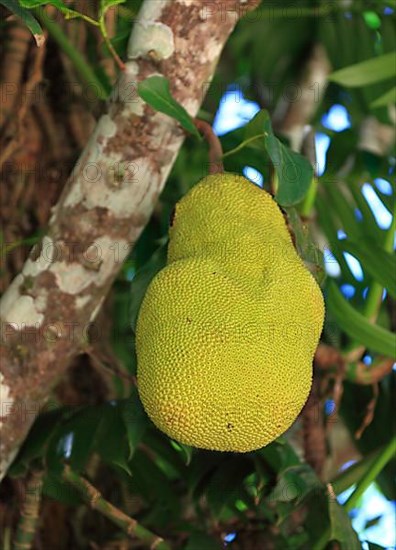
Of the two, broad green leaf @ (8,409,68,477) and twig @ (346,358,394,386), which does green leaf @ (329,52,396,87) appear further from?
broad green leaf @ (8,409,68,477)

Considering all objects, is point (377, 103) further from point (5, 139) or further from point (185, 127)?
point (5, 139)

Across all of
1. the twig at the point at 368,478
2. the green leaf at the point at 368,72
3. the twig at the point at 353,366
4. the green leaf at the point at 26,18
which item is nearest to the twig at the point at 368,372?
the twig at the point at 353,366

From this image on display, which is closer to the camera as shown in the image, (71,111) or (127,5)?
(127,5)

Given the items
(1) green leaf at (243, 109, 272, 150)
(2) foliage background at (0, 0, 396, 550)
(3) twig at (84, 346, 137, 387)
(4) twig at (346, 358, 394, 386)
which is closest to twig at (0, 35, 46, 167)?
(2) foliage background at (0, 0, 396, 550)

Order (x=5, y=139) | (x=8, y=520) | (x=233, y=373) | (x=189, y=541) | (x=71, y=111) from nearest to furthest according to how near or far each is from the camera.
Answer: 1. (x=233, y=373)
2. (x=189, y=541)
3. (x=8, y=520)
4. (x=5, y=139)
5. (x=71, y=111)

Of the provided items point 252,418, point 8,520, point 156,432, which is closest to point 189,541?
point 156,432

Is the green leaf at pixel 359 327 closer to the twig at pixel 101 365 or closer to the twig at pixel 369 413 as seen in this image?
the twig at pixel 369 413
